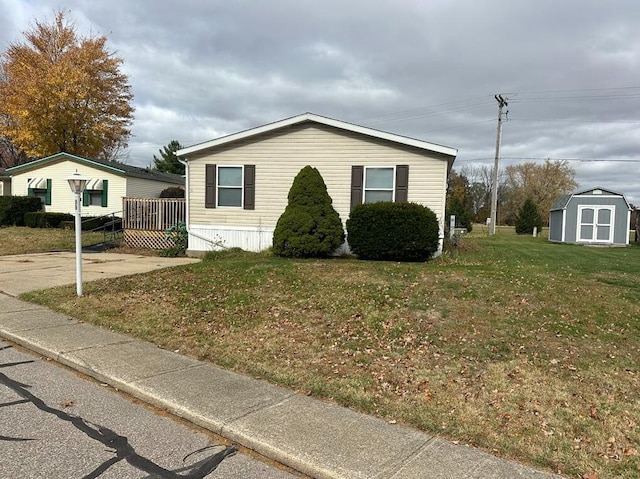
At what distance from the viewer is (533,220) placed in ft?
123

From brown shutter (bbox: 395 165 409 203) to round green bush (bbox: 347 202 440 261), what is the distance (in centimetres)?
Answer: 113

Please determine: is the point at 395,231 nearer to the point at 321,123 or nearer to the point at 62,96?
the point at 321,123

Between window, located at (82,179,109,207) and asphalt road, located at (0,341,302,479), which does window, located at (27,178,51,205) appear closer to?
window, located at (82,179,109,207)

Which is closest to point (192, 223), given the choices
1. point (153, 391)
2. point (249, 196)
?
point (249, 196)

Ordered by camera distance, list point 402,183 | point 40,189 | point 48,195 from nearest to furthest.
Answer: point 402,183
point 48,195
point 40,189

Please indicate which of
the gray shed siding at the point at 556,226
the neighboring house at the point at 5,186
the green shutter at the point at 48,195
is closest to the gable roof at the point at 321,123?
the green shutter at the point at 48,195

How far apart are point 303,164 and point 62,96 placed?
65.7ft

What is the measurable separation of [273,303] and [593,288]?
5816 millimetres

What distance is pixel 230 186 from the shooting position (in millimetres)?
14812

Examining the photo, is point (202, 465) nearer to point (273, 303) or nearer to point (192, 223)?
point (273, 303)

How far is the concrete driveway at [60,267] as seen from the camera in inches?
386

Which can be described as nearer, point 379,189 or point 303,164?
point 379,189

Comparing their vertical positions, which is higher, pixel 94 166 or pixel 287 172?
pixel 94 166

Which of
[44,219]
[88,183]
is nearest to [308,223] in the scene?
[88,183]
